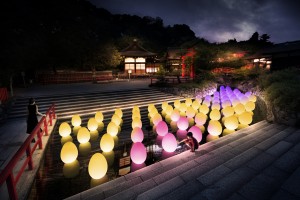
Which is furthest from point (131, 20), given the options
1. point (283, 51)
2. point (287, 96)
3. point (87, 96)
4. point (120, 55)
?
point (287, 96)

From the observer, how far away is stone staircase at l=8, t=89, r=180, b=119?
1152 cm

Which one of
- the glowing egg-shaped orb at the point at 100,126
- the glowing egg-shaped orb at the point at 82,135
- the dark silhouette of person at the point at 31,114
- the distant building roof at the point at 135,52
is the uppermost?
the distant building roof at the point at 135,52

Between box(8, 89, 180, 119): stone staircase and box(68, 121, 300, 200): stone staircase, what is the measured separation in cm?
772

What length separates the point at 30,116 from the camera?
700 centimetres

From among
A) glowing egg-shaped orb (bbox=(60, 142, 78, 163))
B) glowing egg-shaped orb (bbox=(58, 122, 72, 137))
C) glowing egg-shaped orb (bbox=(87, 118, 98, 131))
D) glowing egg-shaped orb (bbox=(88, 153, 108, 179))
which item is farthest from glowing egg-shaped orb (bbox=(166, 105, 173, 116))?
glowing egg-shaped orb (bbox=(88, 153, 108, 179))

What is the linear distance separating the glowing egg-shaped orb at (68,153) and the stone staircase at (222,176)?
7.03 ft

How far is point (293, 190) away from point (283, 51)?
28.7 metres

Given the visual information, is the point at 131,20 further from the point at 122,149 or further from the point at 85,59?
the point at 122,149

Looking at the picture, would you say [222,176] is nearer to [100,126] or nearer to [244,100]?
[100,126]

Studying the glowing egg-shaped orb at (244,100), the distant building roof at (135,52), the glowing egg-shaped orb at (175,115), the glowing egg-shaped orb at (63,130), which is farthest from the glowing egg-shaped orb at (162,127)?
the distant building roof at (135,52)

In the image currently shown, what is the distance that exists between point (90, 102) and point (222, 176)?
35.7 feet

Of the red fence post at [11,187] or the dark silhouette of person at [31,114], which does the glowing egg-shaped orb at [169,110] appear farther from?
the red fence post at [11,187]

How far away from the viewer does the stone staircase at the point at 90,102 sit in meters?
11.5

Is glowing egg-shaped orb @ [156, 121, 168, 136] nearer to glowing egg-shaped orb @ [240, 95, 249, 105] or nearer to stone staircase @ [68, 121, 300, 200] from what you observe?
stone staircase @ [68, 121, 300, 200]
